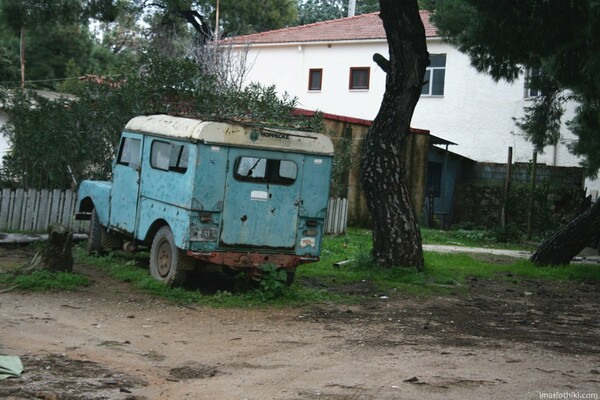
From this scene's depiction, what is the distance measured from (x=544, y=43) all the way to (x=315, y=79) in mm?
22321

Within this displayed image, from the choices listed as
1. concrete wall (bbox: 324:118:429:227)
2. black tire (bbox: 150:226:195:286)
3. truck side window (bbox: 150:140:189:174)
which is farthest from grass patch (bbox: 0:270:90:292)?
concrete wall (bbox: 324:118:429:227)

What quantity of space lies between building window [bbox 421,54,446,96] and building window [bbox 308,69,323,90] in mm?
4921

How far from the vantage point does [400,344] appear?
30.8 ft

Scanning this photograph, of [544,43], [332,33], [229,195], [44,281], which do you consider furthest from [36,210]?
[332,33]

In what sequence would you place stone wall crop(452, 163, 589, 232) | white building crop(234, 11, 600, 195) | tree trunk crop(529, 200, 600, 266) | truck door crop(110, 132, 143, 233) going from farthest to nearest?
white building crop(234, 11, 600, 195)
stone wall crop(452, 163, 589, 232)
tree trunk crop(529, 200, 600, 266)
truck door crop(110, 132, 143, 233)

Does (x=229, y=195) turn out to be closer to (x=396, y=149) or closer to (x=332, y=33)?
(x=396, y=149)

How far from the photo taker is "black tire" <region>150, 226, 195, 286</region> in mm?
11742

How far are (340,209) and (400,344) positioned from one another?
11.7 meters

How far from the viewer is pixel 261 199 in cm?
1177

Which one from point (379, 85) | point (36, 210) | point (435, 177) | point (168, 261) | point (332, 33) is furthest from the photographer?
point (332, 33)

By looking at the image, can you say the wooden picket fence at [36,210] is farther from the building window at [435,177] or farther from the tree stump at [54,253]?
the building window at [435,177]

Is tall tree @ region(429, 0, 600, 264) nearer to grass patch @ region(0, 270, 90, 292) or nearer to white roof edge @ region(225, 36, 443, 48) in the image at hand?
grass patch @ region(0, 270, 90, 292)

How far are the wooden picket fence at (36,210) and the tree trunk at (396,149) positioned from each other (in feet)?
18.9

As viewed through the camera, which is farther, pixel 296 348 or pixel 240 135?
pixel 240 135
